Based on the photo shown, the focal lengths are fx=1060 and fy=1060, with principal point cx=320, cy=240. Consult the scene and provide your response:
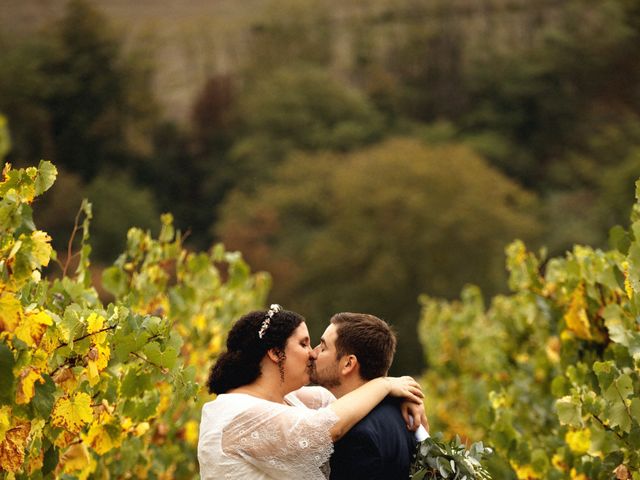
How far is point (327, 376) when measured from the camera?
4039 millimetres

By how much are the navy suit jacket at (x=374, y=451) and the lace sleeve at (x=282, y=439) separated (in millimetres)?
97

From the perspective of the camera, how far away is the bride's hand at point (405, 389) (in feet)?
12.9

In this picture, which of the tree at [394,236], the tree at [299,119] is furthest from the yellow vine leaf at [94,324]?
the tree at [299,119]

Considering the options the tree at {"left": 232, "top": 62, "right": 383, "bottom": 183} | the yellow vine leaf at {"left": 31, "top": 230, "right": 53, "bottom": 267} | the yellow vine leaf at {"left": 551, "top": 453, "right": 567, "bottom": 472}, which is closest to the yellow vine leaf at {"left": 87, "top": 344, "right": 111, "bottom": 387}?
the yellow vine leaf at {"left": 31, "top": 230, "right": 53, "bottom": 267}

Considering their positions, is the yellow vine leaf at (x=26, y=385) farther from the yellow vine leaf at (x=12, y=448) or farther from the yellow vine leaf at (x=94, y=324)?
the yellow vine leaf at (x=94, y=324)

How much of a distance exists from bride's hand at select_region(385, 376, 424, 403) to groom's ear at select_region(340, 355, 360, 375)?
140 mm

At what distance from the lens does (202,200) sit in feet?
165

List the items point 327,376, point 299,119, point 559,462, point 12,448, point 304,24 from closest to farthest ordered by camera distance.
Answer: point 12,448
point 327,376
point 559,462
point 299,119
point 304,24

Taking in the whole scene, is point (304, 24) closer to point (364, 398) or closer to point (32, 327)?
point (364, 398)

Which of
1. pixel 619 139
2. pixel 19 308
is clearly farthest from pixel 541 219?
pixel 19 308

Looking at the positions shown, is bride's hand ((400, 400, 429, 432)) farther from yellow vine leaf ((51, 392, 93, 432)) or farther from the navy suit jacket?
yellow vine leaf ((51, 392, 93, 432))

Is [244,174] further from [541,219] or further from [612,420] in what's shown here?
[612,420]

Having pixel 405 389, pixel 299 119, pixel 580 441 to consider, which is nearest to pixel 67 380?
pixel 405 389

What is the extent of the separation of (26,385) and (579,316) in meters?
3.36
